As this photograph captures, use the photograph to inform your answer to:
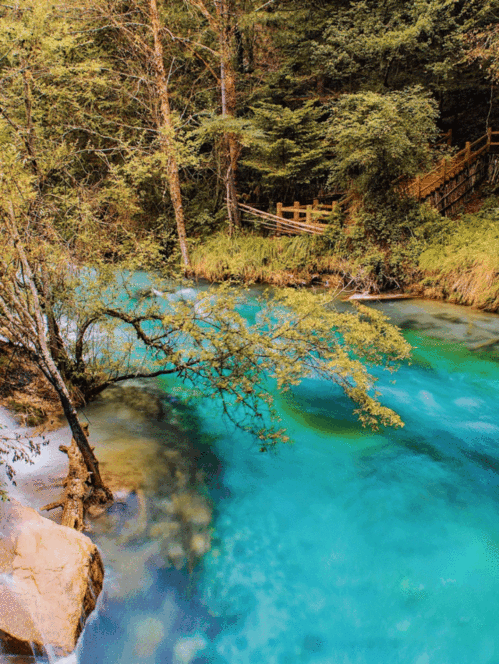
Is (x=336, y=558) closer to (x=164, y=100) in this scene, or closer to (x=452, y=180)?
(x=164, y=100)

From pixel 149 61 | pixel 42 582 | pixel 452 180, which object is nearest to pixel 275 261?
pixel 452 180

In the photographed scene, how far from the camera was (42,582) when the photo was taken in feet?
11.5

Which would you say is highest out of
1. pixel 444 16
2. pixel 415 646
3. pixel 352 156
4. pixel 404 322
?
pixel 444 16

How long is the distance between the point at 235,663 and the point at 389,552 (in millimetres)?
2154

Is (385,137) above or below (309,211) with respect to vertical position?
above

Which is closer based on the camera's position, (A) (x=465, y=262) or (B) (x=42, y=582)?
(B) (x=42, y=582)

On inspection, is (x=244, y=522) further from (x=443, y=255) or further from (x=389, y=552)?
(x=443, y=255)

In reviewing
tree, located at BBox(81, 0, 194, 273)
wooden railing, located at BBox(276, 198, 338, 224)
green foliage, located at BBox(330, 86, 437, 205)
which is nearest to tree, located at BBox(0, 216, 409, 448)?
tree, located at BBox(81, 0, 194, 273)

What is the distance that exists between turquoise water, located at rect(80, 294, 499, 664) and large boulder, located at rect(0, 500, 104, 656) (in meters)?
0.33

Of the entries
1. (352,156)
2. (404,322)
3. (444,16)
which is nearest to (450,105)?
(444,16)

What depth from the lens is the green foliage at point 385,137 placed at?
37.1 feet

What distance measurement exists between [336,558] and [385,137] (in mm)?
10928

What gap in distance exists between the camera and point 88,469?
15.6 feet

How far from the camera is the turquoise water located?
389cm
